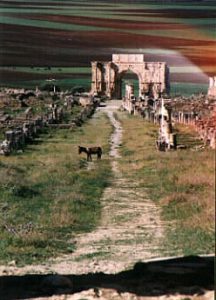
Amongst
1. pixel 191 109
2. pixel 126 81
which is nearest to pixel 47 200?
pixel 191 109

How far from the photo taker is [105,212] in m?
10.7

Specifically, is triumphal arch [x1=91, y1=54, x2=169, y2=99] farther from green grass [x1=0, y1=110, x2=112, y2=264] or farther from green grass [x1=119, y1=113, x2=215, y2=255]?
green grass [x1=119, y1=113, x2=215, y2=255]

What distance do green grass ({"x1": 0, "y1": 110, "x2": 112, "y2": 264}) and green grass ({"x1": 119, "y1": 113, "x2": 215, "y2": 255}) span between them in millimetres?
791

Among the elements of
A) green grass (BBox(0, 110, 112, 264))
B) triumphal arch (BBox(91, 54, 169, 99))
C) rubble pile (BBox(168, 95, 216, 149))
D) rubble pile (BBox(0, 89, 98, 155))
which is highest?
triumphal arch (BBox(91, 54, 169, 99))

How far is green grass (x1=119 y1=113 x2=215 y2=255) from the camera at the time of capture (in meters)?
8.59

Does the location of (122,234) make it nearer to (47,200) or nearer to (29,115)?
(47,200)

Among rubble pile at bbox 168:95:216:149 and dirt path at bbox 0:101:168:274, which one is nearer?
dirt path at bbox 0:101:168:274

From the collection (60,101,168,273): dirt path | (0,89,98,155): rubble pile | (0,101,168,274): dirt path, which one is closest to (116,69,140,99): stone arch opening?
(0,89,98,155): rubble pile

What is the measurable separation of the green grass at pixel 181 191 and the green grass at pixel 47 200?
0.79 m

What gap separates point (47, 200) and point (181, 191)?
2299 mm

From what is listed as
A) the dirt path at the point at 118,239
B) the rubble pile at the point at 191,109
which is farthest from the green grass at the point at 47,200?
the rubble pile at the point at 191,109

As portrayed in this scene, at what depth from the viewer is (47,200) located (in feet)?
38.6

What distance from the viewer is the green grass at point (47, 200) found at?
9.16 meters

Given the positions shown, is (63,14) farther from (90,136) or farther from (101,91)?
(101,91)
